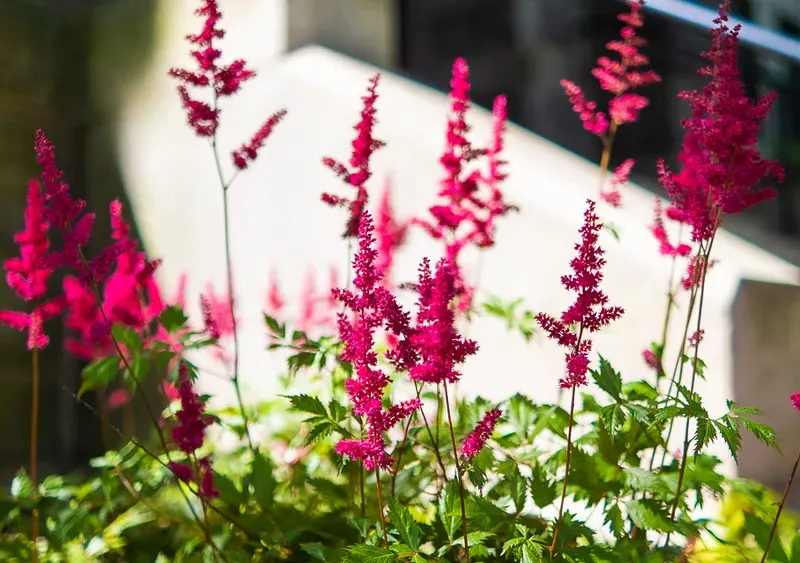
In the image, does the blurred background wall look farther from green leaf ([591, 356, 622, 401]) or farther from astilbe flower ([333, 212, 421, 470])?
astilbe flower ([333, 212, 421, 470])

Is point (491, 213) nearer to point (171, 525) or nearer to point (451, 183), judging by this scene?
point (451, 183)

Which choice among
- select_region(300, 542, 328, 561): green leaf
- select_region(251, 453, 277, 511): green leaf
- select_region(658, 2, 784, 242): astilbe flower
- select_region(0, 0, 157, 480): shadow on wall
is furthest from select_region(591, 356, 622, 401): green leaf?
select_region(0, 0, 157, 480): shadow on wall

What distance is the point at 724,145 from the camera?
3.36 feet

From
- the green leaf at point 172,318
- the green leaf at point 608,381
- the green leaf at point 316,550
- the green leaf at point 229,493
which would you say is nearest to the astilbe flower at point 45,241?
the green leaf at point 172,318

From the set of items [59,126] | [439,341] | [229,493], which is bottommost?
[59,126]

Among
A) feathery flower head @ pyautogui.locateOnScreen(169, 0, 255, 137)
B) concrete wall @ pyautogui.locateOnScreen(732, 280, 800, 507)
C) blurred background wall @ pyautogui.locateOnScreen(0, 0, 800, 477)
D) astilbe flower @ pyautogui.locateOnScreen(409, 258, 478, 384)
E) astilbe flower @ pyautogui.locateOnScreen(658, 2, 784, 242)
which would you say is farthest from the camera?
blurred background wall @ pyautogui.locateOnScreen(0, 0, 800, 477)

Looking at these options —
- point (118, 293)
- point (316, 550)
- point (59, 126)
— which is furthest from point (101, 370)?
point (59, 126)

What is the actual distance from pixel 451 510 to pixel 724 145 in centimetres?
59

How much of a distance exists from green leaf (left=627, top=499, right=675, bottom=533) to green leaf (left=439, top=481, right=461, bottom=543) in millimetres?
238

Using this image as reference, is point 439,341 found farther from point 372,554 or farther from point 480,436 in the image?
point 372,554

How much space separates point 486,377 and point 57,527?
43.5 inches

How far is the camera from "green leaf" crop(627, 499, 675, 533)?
1046 mm

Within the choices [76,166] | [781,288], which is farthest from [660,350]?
[76,166]

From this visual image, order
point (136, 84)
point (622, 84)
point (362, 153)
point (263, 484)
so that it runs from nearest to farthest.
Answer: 1. point (362, 153)
2. point (263, 484)
3. point (622, 84)
4. point (136, 84)
